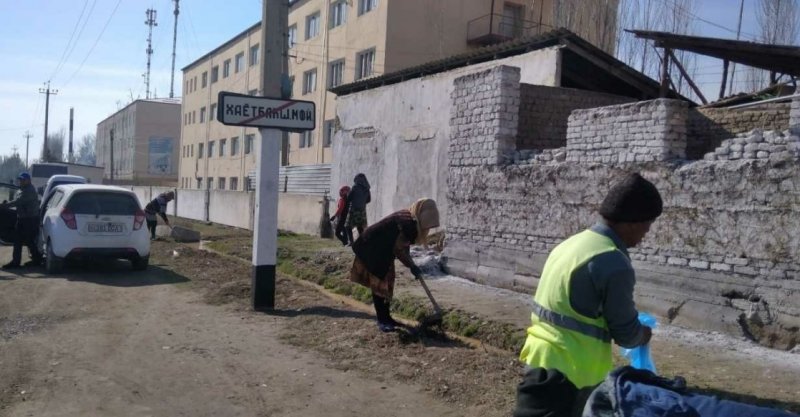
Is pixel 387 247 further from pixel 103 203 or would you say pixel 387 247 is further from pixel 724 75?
pixel 724 75

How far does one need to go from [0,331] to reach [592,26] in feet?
80.0

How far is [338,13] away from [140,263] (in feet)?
77.9

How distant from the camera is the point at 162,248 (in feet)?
54.2

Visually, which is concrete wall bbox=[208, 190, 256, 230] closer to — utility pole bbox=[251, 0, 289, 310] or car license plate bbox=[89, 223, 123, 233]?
car license plate bbox=[89, 223, 123, 233]

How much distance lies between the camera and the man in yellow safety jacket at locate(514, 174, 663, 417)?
8.98ft

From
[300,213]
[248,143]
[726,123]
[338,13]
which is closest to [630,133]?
[726,123]

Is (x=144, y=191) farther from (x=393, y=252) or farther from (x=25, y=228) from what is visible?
(x=393, y=252)

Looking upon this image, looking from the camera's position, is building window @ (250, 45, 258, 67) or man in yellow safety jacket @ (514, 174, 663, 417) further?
building window @ (250, 45, 258, 67)

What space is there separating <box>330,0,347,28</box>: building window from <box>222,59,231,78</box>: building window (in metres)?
16.1

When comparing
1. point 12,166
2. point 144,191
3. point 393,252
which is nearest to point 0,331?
point 393,252

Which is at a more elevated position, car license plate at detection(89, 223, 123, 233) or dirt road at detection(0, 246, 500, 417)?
car license plate at detection(89, 223, 123, 233)

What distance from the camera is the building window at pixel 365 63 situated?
100 ft

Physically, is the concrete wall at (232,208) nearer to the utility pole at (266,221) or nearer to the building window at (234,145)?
the utility pole at (266,221)

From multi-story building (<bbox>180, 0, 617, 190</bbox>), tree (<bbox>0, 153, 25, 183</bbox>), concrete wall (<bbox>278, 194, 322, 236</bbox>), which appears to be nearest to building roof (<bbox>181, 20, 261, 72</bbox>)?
multi-story building (<bbox>180, 0, 617, 190</bbox>)
